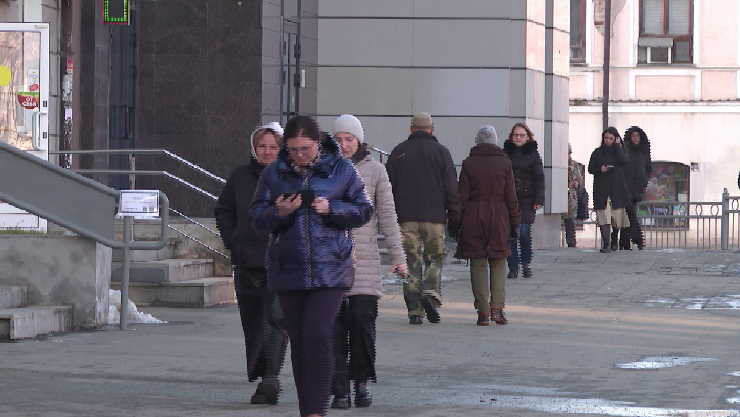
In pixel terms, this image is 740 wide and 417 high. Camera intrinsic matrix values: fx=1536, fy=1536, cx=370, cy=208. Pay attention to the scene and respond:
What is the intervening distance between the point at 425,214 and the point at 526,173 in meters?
4.74

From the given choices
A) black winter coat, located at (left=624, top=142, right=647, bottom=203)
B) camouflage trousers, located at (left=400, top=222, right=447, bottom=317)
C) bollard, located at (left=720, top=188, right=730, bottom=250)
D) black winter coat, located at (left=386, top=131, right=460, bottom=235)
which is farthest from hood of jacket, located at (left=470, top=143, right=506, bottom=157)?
bollard, located at (left=720, top=188, right=730, bottom=250)

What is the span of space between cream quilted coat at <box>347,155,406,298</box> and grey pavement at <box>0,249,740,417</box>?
69 centimetres

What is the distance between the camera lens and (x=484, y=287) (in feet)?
43.7

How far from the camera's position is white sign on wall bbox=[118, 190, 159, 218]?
12.5 meters

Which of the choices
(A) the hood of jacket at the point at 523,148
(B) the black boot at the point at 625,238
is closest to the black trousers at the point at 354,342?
(A) the hood of jacket at the point at 523,148

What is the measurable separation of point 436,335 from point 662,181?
1133 inches

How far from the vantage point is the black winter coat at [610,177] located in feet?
72.2

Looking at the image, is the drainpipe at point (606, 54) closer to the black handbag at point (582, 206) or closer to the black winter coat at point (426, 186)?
the black handbag at point (582, 206)

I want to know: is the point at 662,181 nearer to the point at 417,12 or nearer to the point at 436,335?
the point at 417,12

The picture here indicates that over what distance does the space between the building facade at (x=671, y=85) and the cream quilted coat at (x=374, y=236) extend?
2988 cm

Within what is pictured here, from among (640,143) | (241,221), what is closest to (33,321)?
(241,221)

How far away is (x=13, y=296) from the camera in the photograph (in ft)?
40.1

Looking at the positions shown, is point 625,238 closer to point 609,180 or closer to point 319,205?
point 609,180

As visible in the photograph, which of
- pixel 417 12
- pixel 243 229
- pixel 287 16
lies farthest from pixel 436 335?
pixel 417 12
